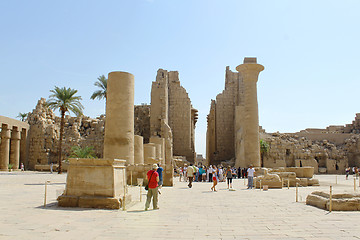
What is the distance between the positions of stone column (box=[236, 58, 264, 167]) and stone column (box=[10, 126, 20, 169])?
69.7 feet

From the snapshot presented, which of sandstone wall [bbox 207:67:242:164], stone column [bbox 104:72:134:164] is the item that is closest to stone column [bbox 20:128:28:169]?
sandstone wall [bbox 207:67:242:164]

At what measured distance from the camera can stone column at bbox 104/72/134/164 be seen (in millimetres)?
14875

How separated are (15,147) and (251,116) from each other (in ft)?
72.4

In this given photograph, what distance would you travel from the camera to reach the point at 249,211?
7836 mm

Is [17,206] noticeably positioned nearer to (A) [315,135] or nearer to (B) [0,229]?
(B) [0,229]

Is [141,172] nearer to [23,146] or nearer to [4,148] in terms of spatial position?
[4,148]

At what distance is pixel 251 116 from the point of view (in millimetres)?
23547

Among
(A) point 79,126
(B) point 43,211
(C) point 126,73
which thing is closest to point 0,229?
(B) point 43,211

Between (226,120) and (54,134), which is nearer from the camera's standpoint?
(54,134)

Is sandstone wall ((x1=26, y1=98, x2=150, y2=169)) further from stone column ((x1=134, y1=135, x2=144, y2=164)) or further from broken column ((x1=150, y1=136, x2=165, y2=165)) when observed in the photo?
stone column ((x1=134, y1=135, x2=144, y2=164))

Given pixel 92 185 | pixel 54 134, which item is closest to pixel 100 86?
pixel 54 134

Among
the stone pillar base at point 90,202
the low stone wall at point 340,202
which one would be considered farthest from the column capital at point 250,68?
the stone pillar base at point 90,202

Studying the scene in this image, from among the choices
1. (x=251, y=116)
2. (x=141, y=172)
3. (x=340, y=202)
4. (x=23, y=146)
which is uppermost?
(x=251, y=116)

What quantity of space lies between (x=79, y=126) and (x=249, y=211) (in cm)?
3221
